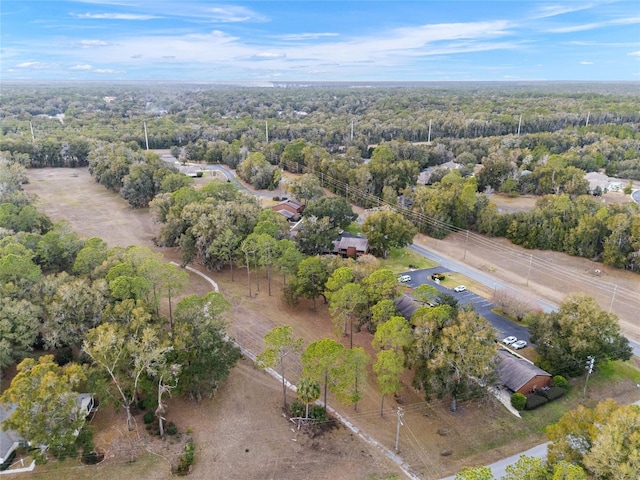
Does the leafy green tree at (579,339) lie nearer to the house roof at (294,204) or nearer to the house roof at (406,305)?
the house roof at (406,305)

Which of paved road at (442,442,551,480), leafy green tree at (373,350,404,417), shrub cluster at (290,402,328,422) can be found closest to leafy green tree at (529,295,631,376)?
paved road at (442,442,551,480)

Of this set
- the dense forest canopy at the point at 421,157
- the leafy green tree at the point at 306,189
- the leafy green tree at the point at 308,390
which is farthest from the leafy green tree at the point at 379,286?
the leafy green tree at the point at 306,189

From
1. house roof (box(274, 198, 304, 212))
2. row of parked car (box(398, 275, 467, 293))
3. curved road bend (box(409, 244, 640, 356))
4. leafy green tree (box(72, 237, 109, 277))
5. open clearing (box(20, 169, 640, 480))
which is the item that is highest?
leafy green tree (box(72, 237, 109, 277))

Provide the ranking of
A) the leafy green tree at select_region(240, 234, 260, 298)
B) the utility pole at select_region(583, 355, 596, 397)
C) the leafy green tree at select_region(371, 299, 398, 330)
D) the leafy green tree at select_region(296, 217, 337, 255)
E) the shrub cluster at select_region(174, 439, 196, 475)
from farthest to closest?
the leafy green tree at select_region(296, 217, 337, 255), the leafy green tree at select_region(240, 234, 260, 298), the leafy green tree at select_region(371, 299, 398, 330), the utility pole at select_region(583, 355, 596, 397), the shrub cluster at select_region(174, 439, 196, 475)

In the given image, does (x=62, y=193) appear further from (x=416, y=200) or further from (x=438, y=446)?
(x=438, y=446)

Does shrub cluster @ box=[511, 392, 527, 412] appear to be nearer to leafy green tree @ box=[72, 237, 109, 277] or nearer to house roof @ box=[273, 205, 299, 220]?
leafy green tree @ box=[72, 237, 109, 277]

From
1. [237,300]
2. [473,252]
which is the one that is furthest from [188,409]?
[473,252]

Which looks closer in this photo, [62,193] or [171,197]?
[171,197]
